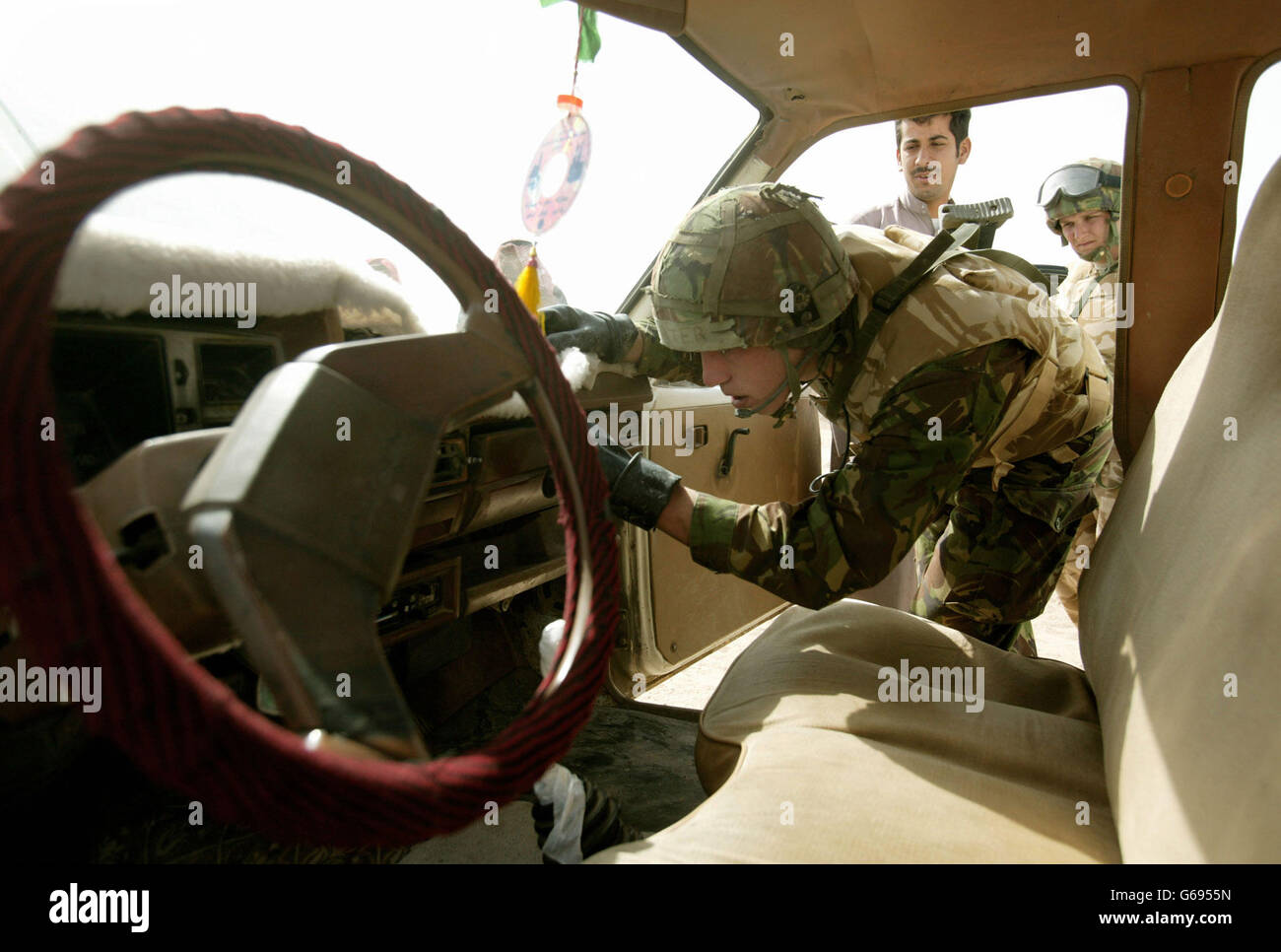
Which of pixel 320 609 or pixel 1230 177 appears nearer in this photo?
pixel 320 609

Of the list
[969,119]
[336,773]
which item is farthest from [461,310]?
[969,119]

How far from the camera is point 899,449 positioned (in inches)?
57.1

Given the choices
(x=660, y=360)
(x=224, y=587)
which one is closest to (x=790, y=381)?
(x=660, y=360)

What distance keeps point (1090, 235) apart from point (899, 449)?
2.13 metres

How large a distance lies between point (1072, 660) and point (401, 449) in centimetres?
323

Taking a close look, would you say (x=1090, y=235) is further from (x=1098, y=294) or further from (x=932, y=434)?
(x=932, y=434)

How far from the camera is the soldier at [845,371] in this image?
4.69ft

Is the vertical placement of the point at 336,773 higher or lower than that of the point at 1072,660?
higher

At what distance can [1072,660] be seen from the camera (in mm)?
3201

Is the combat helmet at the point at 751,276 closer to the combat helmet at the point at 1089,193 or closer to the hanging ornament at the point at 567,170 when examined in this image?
the hanging ornament at the point at 567,170

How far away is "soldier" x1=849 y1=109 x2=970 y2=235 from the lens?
239 centimetres

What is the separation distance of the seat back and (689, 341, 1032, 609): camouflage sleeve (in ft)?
1.03

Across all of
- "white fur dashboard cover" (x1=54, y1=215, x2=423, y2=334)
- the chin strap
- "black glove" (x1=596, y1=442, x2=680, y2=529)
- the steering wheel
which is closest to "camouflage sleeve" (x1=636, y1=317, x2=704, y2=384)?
the chin strap
